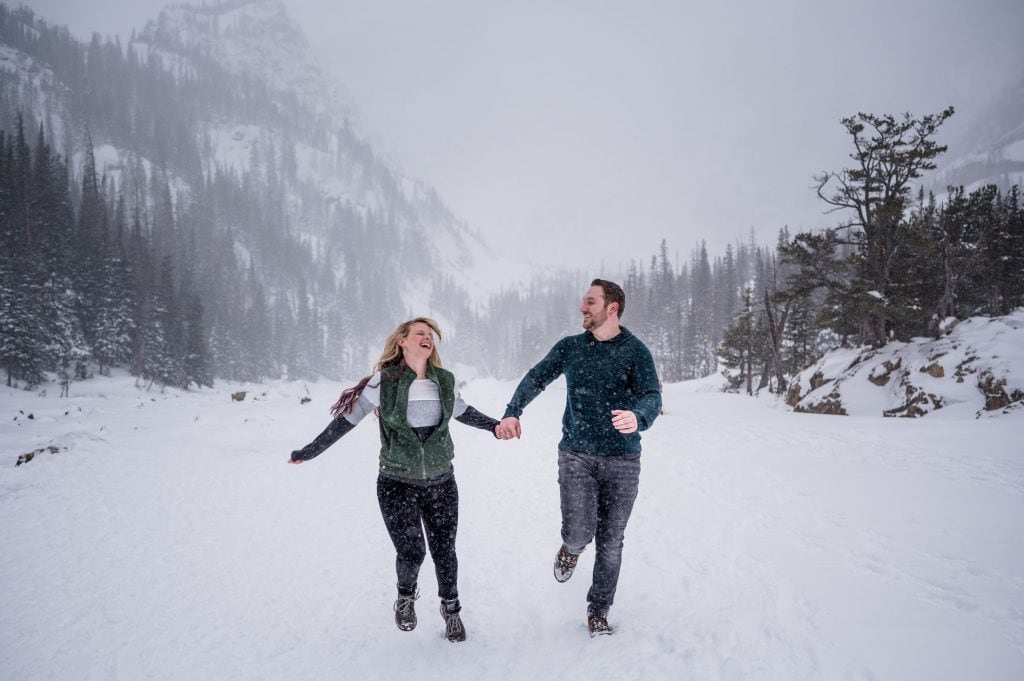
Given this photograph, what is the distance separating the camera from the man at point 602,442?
3279 millimetres

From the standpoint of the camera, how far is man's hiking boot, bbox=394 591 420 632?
3330 millimetres

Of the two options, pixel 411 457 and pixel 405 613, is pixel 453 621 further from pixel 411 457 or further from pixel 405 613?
pixel 411 457

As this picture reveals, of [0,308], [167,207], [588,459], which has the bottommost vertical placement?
[588,459]

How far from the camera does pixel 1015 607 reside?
3.32 meters

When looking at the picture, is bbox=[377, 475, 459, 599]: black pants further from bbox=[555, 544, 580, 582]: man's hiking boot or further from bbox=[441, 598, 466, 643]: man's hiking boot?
bbox=[555, 544, 580, 582]: man's hiking boot

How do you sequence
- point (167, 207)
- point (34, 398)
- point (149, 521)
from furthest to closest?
1. point (167, 207)
2. point (34, 398)
3. point (149, 521)

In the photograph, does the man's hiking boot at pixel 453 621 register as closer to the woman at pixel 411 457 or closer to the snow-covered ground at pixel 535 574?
the woman at pixel 411 457

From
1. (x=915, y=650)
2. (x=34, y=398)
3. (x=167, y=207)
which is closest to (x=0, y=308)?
(x=34, y=398)

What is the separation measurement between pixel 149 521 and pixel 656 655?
23.5 feet

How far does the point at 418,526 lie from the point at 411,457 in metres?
0.56

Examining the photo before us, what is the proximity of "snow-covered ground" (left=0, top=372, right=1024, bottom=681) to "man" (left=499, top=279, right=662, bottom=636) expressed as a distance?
0.68 metres

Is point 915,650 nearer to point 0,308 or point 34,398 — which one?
point 34,398

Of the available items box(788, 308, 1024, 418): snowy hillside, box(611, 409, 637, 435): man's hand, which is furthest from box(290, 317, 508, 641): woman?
box(788, 308, 1024, 418): snowy hillside

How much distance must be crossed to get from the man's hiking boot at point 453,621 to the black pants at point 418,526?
0.06m
